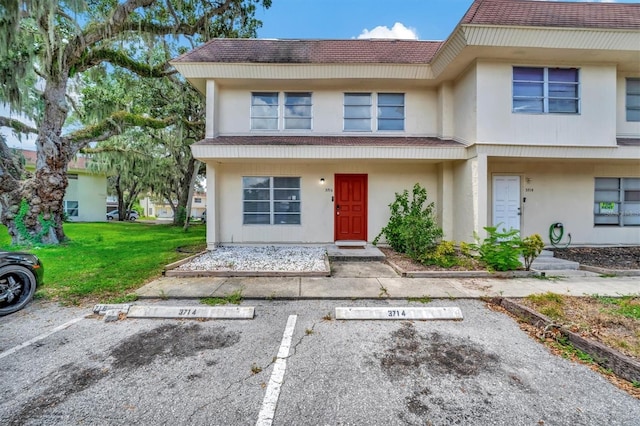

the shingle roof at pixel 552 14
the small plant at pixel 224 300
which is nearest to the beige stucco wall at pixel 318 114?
the shingle roof at pixel 552 14

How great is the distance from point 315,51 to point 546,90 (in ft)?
22.0

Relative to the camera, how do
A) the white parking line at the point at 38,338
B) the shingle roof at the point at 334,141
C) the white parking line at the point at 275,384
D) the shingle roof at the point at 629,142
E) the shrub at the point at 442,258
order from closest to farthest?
1. the white parking line at the point at 275,384
2. the white parking line at the point at 38,338
3. the shrub at the point at 442,258
4. the shingle roof at the point at 629,142
5. the shingle roof at the point at 334,141

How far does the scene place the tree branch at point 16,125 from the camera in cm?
1000

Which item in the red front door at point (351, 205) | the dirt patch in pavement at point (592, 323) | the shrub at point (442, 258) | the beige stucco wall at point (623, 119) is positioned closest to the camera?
the dirt patch in pavement at point (592, 323)

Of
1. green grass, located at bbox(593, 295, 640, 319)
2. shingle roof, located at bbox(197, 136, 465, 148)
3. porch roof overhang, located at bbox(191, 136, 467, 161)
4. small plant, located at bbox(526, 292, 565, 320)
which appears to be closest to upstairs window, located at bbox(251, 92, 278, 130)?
shingle roof, located at bbox(197, 136, 465, 148)

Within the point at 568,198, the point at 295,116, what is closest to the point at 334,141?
the point at 295,116

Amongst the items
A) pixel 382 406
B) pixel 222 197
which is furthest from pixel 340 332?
pixel 222 197

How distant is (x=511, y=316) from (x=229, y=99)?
935 cm

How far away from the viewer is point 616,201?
8719 mm

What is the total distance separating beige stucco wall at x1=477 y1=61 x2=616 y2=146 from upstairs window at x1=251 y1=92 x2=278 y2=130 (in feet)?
19.8

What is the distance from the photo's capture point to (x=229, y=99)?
899 cm

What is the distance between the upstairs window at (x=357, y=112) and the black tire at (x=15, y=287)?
8.20 m

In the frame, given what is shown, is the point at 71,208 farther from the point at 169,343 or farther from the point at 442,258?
the point at 442,258

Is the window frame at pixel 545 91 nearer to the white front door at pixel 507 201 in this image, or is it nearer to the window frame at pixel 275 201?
the white front door at pixel 507 201
